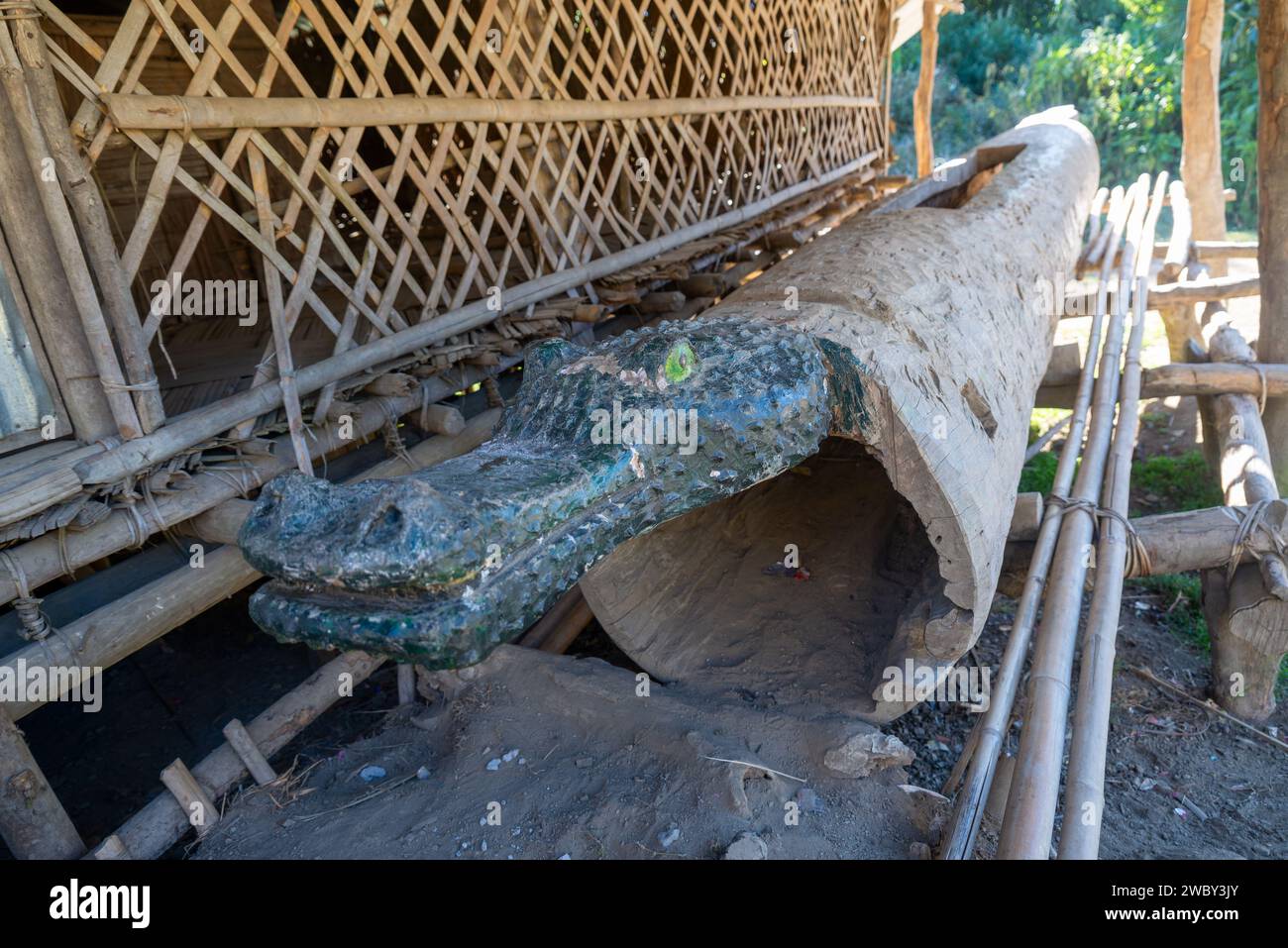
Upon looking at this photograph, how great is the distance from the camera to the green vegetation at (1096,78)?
41.7ft

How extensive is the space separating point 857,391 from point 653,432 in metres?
0.58

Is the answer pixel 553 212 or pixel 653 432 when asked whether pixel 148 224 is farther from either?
pixel 553 212

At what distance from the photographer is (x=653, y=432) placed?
2.17 meters

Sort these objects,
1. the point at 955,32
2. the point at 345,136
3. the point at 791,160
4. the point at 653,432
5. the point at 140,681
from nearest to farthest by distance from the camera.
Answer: the point at 653,432 → the point at 345,136 → the point at 140,681 → the point at 791,160 → the point at 955,32

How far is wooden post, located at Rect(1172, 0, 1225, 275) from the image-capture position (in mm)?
7109

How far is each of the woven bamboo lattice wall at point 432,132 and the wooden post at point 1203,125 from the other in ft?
8.90

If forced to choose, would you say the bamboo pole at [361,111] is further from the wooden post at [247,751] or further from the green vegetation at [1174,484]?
the green vegetation at [1174,484]

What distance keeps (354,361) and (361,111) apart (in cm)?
90

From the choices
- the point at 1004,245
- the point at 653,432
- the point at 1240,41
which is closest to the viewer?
the point at 653,432

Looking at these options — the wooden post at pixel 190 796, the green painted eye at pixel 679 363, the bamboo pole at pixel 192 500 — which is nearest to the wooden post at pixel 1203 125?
the green painted eye at pixel 679 363

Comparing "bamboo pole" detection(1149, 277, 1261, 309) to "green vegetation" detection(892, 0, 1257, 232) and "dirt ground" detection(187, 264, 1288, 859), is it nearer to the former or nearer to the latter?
"dirt ground" detection(187, 264, 1288, 859)

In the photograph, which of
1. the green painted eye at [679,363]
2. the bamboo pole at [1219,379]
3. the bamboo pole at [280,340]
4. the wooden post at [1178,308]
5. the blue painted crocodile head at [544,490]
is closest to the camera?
the blue painted crocodile head at [544,490]

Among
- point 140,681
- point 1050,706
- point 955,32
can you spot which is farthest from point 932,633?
point 955,32

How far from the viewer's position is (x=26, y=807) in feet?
7.63
